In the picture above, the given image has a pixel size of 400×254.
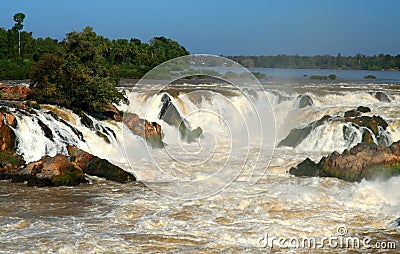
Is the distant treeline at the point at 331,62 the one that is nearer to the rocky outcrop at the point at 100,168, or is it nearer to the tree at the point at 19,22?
the tree at the point at 19,22

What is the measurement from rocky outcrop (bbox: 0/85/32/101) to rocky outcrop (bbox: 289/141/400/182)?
36.6ft

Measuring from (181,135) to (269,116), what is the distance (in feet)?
16.7

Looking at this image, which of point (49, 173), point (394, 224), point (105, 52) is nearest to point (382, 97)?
point (394, 224)

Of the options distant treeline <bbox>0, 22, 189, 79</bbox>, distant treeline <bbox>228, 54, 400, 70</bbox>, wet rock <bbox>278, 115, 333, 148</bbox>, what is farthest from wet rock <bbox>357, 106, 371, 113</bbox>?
distant treeline <bbox>228, 54, 400, 70</bbox>

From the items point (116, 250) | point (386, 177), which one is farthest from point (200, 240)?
point (386, 177)

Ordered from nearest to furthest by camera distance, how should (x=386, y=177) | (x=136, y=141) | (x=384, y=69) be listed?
1. (x=386, y=177)
2. (x=136, y=141)
3. (x=384, y=69)

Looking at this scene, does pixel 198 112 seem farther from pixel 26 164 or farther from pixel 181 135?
pixel 26 164

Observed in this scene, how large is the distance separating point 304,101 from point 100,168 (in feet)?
43.8

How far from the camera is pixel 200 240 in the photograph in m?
10.6

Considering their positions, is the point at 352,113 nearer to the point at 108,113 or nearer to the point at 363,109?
the point at 363,109

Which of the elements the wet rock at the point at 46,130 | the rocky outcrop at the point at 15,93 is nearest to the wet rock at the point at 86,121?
the wet rock at the point at 46,130

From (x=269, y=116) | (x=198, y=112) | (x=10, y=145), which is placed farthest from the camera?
(x=269, y=116)

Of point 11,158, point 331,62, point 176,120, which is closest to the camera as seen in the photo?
point 11,158

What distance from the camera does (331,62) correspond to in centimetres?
10031
